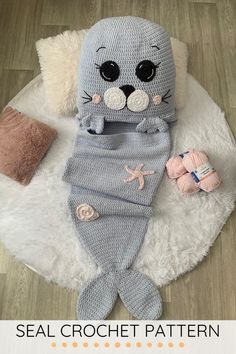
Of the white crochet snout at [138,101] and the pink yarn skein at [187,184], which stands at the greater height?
the white crochet snout at [138,101]

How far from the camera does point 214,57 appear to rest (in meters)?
1.70

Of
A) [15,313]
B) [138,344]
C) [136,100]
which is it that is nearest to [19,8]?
[136,100]

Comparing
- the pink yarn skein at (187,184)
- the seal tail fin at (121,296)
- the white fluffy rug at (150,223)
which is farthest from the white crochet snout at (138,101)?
the seal tail fin at (121,296)

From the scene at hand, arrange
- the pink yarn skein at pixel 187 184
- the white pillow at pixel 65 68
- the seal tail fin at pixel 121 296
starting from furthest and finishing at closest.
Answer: the white pillow at pixel 65 68 → the pink yarn skein at pixel 187 184 → the seal tail fin at pixel 121 296

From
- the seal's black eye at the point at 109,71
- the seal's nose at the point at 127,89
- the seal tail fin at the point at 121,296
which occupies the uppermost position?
the seal's black eye at the point at 109,71

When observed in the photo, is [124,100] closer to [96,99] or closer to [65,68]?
[96,99]

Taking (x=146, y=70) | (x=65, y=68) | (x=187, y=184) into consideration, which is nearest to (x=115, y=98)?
(x=146, y=70)

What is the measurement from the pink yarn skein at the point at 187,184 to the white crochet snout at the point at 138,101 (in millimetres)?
272

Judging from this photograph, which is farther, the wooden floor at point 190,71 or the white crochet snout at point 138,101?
the white crochet snout at point 138,101

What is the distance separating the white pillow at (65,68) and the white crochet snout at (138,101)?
172 mm

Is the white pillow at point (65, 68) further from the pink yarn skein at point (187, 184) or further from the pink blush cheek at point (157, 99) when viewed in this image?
the pink yarn skein at point (187, 184)

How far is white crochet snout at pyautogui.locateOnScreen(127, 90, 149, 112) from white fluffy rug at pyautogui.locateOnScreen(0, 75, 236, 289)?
16 centimetres

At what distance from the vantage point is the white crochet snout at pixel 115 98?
1433 millimetres

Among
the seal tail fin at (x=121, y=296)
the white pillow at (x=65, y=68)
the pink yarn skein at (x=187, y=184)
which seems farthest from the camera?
the white pillow at (x=65, y=68)
